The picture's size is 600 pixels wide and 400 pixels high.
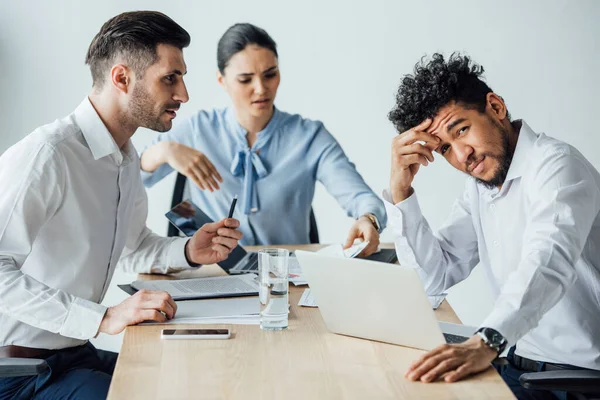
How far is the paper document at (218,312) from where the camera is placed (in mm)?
1697

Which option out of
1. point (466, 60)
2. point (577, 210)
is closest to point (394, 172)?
point (466, 60)

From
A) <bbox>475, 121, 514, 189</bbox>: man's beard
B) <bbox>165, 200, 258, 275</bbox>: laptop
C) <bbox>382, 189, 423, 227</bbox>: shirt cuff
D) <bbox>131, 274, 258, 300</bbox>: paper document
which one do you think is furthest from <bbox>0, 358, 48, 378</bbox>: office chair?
<bbox>475, 121, 514, 189</bbox>: man's beard

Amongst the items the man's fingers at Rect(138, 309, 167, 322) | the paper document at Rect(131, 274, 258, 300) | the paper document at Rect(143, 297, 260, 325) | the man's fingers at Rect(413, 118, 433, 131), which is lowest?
the paper document at Rect(131, 274, 258, 300)

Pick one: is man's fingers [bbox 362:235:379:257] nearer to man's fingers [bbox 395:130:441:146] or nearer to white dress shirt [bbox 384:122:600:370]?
white dress shirt [bbox 384:122:600:370]

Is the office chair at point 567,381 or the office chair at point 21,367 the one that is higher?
the office chair at point 567,381

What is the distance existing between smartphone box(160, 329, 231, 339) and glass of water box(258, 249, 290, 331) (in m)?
0.10

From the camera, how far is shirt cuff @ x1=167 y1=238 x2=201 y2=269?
2205 millimetres

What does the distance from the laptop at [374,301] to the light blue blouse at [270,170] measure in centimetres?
145

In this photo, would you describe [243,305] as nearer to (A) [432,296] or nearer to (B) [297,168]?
(A) [432,296]

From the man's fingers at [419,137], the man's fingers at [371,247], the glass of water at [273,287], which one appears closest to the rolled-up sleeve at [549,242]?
the man's fingers at [419,137]

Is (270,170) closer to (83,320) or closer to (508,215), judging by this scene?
(508,215)

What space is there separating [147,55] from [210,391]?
3.57 feet

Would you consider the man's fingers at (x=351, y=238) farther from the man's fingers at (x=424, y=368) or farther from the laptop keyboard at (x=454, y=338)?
the man's fingers at (x=424, y=368)

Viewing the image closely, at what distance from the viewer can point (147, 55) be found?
2.07 meters
